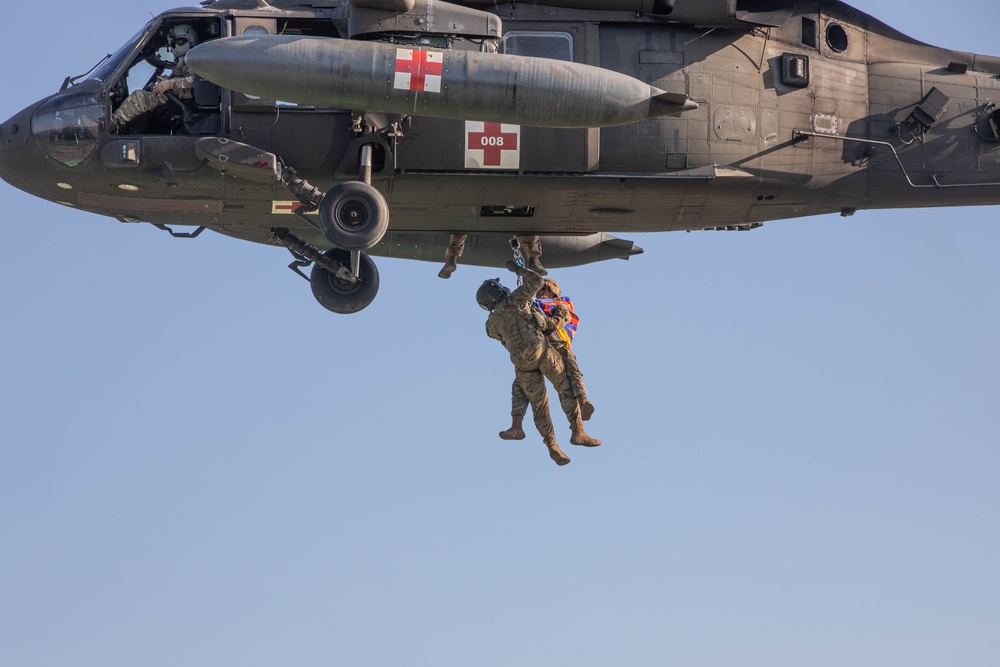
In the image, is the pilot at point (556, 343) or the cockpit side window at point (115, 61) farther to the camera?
the pilot at point (556, 343)

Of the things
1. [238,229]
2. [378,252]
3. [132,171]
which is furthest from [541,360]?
[132,171]

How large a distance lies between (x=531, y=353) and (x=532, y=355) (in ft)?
0.11

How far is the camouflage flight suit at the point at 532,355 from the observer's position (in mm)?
24328

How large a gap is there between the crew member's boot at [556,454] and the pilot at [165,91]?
6953 mm

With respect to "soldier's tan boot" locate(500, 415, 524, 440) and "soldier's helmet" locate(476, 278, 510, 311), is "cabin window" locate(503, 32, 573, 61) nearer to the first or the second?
"soldier's helmet" locate(476, 278, 510, 311)

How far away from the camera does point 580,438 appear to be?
2456 centimetres

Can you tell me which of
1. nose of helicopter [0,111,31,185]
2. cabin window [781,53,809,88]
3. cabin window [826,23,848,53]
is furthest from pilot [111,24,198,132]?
cabin window [826,23,848,53]

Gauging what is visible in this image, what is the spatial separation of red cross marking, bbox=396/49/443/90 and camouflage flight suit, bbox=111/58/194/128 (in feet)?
11.2

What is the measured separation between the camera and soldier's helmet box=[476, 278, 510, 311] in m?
24.5

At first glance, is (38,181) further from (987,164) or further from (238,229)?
(987,164)

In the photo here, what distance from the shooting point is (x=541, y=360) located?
24500 millimetres

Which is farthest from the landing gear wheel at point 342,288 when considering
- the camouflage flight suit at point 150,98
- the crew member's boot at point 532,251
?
the camouflage flight suit at point 150,98

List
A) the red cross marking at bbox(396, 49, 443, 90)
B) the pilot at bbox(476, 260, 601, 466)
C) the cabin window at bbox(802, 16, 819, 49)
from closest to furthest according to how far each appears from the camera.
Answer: the red cross marking at bbox(396, 49, 443, 90), the cabin window at bbox(802, 16, 819, 49), the pilot at bbox(476, 260, 601, 466)

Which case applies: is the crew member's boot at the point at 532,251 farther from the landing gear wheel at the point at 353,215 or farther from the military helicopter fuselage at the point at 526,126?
the landing gear wheel at the point at 353,215
